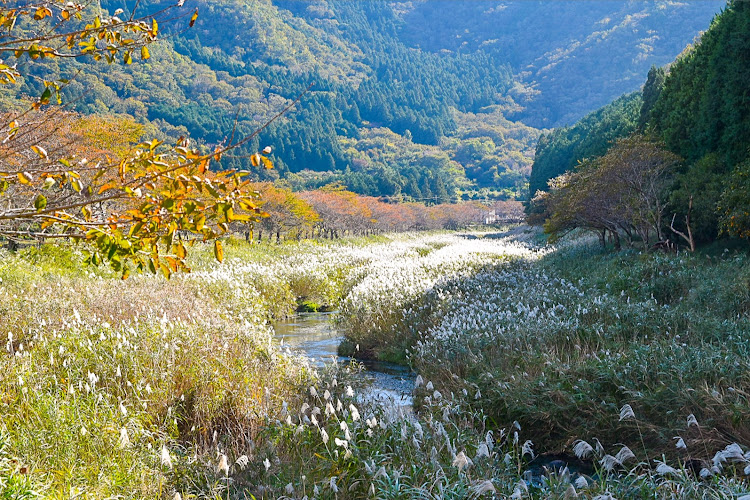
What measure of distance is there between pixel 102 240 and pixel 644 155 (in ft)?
53.6

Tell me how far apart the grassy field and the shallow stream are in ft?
1.43

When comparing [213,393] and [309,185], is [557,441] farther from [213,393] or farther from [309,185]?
[309,185]

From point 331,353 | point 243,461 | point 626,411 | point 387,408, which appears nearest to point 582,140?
point 331,353

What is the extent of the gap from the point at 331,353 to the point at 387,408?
5.52m

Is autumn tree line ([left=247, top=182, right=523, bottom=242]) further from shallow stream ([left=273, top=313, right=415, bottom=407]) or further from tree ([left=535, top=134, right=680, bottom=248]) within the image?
Result: tree ([left=535, top=134, right=680, bottom=248])

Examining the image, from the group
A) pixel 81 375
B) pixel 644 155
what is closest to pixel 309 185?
pixel 644 155

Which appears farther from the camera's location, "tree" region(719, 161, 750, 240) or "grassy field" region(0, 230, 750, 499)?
"tree" region(719, 161, 750, 240)

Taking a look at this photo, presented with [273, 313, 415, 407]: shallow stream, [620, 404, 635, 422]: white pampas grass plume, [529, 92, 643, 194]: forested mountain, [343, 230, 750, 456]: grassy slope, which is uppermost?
[529, 92, 643, 194]: forested mountain

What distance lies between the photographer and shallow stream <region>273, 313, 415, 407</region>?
7797 mm

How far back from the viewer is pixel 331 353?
11.0 m

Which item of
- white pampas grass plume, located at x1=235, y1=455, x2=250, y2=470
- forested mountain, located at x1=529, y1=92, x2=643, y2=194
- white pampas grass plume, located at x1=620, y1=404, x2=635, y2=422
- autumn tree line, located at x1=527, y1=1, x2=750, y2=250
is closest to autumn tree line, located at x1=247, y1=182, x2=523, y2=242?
white pampas grass plume, located at x1=235, y1=455, x2=250, y2=470

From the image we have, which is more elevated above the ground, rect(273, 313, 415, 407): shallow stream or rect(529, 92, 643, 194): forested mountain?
rect(529, 92, 643, 194): forested mountain

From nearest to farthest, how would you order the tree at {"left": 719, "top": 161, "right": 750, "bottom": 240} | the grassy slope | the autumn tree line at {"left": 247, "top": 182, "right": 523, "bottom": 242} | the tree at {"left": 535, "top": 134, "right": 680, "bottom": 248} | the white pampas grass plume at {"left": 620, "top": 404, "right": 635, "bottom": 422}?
the white pampas grass plume at {"left": 620, "top": 404, "right": 635, "bottom": 422} < the grassy slope < the tree at {"left": 719, "top": 161, "right": 750, "bottom": 240} < the tree at {"left": 535, "top": 134, "right": 680, "bottom": 248} < the autumn tree line at {"left": 247, "top": 182, "right": 523, "bottom": 242}

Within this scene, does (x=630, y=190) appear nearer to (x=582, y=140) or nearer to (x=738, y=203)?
(x=738, y=203)
